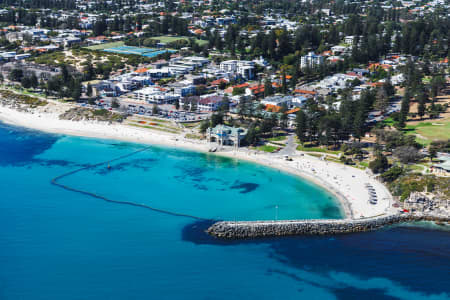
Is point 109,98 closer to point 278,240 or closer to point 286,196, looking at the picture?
point 286,196

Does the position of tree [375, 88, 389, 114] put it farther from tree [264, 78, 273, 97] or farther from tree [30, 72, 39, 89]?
tree [30, 72, 39, 89]

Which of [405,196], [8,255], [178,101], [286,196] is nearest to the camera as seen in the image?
[8,255]

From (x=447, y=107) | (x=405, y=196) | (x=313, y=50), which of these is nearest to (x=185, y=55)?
(x=313, y=50)

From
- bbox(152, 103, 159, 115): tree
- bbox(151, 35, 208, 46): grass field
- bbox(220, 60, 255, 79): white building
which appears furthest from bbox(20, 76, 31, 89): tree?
bbox(151, 35, 208, 46): grass field

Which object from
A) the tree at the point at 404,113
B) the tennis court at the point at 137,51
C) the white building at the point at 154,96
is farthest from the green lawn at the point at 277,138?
the tennis court at the point at 137,51

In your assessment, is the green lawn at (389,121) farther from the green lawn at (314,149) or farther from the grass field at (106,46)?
the grass field at (106,46)

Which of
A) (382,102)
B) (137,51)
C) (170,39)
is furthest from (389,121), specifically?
(170,39)

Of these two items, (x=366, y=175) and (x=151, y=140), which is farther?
(x=151, y=140)
